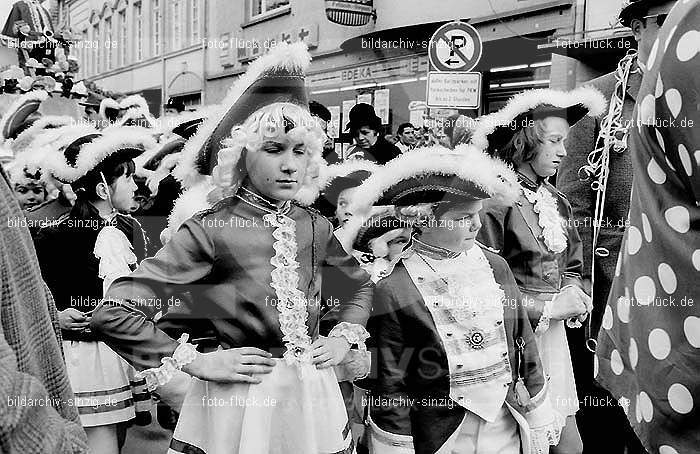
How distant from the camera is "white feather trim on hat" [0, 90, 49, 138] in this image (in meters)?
5.90

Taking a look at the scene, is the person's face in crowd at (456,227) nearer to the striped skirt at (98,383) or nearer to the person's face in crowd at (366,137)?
the striped skirt at (98,383)

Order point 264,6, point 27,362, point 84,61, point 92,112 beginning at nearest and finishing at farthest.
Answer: point 27,362, point 92,112, point 264,6, point 84,61

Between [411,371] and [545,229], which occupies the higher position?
[545,229]

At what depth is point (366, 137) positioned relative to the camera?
6.45 metres

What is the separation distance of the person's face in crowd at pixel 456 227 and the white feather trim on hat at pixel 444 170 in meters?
0.10

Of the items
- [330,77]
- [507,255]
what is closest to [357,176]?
[507,255]

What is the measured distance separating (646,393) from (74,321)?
252cm

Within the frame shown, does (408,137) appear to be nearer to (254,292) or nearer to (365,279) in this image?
(365,279)

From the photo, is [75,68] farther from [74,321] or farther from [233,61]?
[74,321]

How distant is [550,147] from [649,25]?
88 cm

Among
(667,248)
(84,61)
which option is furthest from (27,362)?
(84,61)

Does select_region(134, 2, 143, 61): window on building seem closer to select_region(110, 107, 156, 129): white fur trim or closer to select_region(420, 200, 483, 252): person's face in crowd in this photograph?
select_region(110, 107, 156, 129): white fur trim

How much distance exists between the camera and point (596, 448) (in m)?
3.67

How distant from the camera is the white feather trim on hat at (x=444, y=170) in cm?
258
